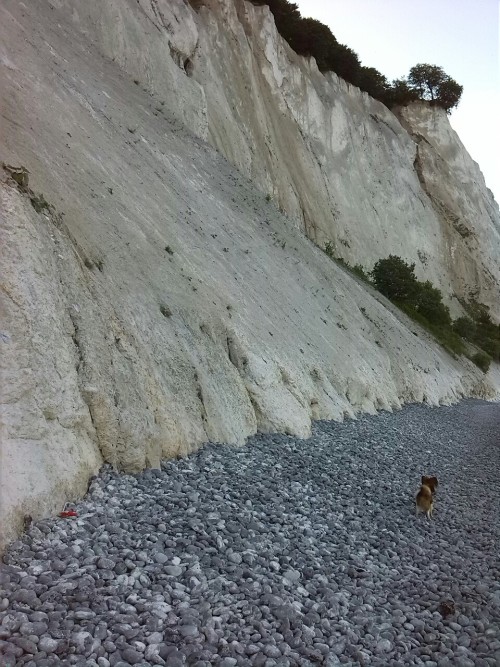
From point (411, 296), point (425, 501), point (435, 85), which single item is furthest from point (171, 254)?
point (435, 85)

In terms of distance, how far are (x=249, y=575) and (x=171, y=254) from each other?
8.35m

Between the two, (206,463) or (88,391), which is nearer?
(88,391)

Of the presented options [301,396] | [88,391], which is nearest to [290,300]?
[301,396]

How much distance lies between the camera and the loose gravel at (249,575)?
4.40 m

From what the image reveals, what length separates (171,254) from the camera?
1248cm

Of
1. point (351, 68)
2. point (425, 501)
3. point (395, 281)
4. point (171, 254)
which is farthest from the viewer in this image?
point (351, 68)

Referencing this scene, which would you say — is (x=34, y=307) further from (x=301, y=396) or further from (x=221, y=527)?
(x=301, y=396)

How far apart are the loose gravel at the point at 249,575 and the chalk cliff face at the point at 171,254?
655 mm

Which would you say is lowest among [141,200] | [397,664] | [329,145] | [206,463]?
[206,463]

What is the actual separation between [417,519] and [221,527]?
3.91m

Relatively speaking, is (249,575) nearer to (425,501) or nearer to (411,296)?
(425,501)

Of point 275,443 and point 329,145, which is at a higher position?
point 329,145

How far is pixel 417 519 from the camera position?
8.77m

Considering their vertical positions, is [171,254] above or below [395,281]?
below
